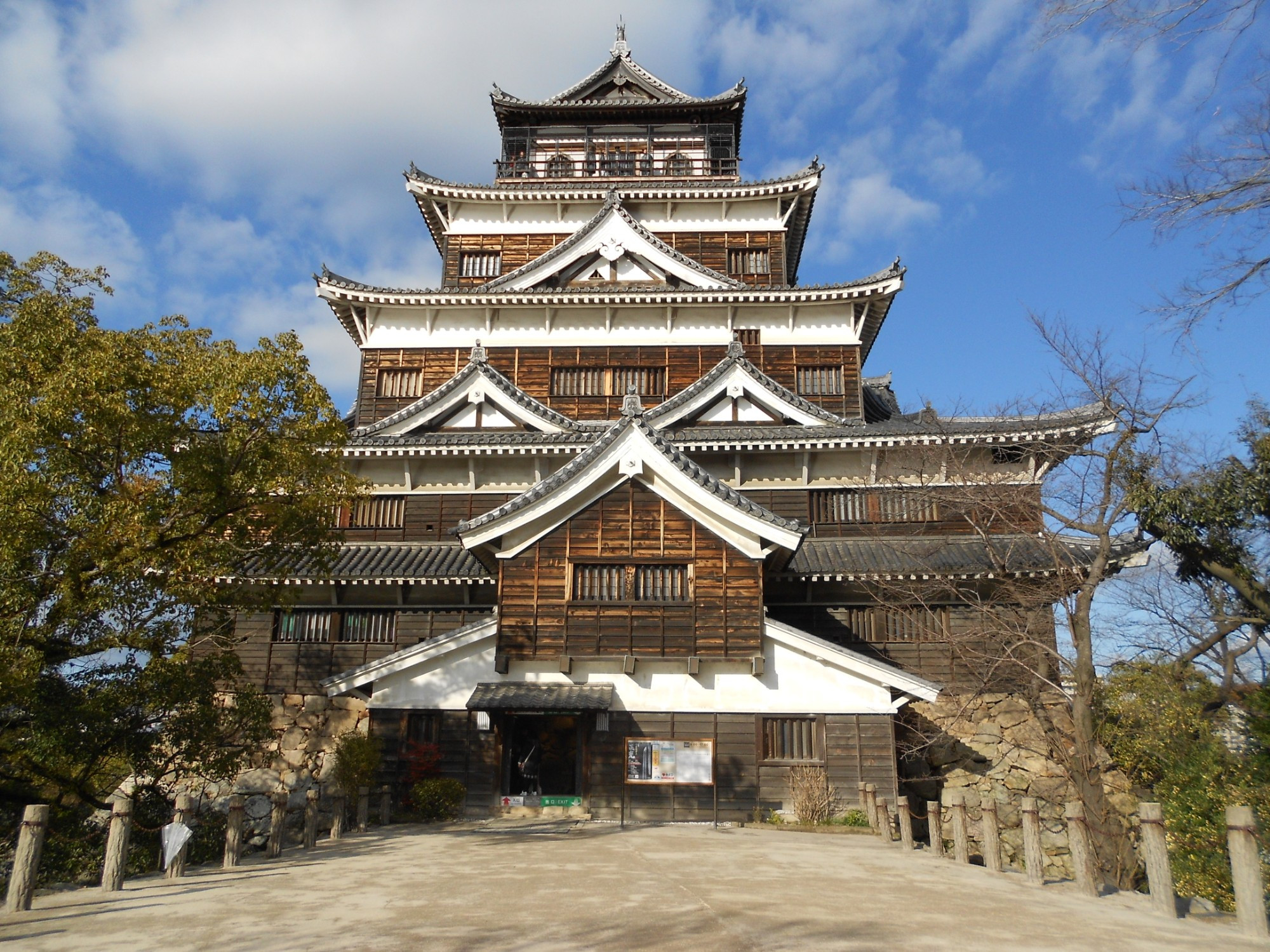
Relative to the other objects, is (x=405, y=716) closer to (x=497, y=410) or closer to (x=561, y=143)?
(x=497, y=410)

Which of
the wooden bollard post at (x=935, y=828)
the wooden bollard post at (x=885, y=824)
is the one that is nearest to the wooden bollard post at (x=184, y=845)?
the wooden bollard post at (x=935, y=828)

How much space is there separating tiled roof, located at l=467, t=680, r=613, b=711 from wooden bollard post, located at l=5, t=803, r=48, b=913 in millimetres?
7786

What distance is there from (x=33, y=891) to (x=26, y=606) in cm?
385

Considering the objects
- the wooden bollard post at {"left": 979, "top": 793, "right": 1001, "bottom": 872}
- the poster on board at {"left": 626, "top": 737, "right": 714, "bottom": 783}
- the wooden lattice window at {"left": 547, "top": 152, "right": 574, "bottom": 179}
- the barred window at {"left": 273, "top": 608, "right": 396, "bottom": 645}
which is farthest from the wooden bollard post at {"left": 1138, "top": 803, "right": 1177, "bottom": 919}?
the wooden lattice window at {"left": 547, "top": 152, "right": 574, "bottom": 179}

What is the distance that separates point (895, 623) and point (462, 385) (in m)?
12.1

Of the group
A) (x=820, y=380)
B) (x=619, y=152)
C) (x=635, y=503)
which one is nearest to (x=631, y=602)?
(x=635, y=503)

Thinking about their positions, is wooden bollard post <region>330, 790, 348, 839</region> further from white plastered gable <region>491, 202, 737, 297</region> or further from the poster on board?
white plastered gable <region>491, 202, 737, 297</region>

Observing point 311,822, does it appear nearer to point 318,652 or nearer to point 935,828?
point 318,652

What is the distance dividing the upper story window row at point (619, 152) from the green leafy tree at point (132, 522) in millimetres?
17620

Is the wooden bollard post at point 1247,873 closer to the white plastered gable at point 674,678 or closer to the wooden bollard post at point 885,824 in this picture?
the wooden bollard post at point 885,824

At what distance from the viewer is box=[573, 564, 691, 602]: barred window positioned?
1669 centimetres

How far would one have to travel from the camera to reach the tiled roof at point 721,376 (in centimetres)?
2158

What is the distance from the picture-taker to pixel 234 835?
10.6 m

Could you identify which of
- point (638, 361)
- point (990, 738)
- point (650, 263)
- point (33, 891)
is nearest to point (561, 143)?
point (650, 263)
